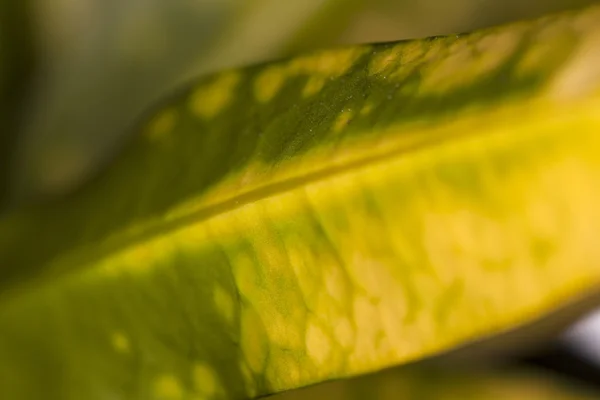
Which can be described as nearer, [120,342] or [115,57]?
[120,342]

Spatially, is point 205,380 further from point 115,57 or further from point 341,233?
point 115,57

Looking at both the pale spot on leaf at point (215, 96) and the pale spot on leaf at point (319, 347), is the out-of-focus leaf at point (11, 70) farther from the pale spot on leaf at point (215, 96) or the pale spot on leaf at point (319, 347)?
the pale spot on leaf at point (319, 347)

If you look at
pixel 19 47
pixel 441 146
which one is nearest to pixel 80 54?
pixel 19 47

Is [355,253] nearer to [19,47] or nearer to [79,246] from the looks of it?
[79,246]

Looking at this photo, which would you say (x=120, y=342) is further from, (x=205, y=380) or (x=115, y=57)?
(x=115, y=57)

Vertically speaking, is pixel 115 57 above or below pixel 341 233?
above

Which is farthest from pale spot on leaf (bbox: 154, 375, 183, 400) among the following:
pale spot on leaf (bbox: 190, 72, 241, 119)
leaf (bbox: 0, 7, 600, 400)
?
pale spot on leaf (bbox: 190, 72, 241, 119)

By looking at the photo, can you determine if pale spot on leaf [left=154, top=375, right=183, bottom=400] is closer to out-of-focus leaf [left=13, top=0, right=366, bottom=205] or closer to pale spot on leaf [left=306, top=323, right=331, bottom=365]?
pale spot on leaf [left=306, top=323, right=331, bottom=365]

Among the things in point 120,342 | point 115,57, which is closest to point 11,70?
point 115,57
